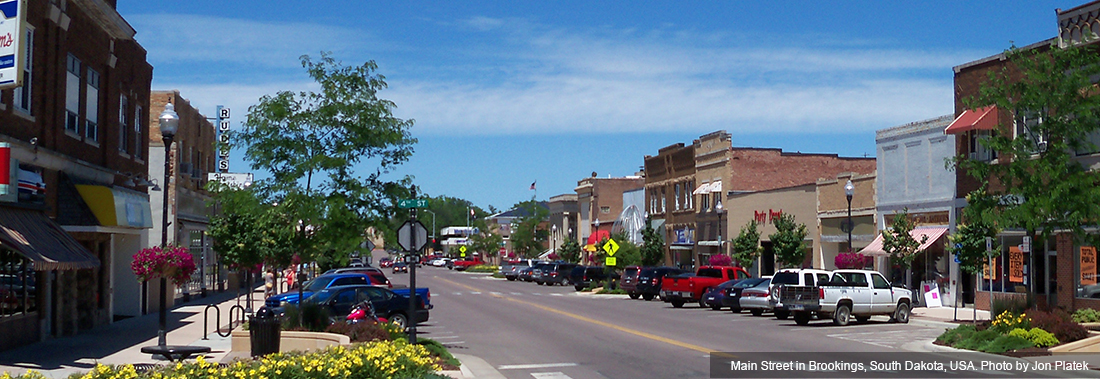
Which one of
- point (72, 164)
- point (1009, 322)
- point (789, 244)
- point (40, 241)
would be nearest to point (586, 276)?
point (789, 244)

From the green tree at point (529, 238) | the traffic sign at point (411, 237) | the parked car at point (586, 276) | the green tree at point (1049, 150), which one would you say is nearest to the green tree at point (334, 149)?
the traffic sign at point (411, 237)

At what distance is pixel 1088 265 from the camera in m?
30.6

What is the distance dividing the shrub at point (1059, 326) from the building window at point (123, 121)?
22.7 meters

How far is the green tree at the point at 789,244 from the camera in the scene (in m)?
45.3

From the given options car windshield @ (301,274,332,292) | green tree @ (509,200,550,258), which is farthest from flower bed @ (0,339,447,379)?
green tree @ (509,200,550,258)

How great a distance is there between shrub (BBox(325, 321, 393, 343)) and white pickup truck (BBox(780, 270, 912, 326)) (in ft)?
43.6

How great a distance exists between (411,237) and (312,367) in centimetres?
759

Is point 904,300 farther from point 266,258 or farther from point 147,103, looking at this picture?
point 147,103

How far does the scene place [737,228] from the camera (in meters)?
57.2

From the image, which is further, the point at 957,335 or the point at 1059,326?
the point at 957,335

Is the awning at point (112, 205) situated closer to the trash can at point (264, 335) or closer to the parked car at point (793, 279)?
the trash can at point (264, 335)

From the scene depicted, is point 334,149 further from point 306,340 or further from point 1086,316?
point 1086,316

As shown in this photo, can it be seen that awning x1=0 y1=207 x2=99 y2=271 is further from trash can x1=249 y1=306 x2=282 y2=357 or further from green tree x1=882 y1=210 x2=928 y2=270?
green tree x1=882 y1=210 x2=928 y2=270

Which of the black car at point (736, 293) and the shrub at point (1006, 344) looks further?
the black car at point (736, 293)
